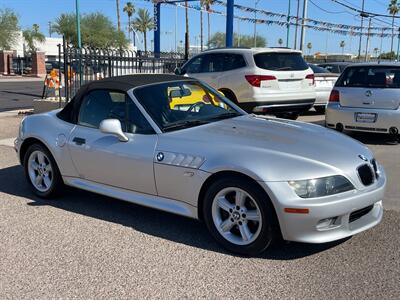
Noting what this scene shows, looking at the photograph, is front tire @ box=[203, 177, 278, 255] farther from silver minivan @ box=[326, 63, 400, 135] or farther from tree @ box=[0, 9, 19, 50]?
tree @ box=[0, 9, 19, 50]

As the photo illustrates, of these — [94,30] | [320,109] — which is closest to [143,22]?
[94,30]

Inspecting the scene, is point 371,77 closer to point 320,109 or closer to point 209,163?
point 320,109

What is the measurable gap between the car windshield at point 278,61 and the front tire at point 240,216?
6.60 metres

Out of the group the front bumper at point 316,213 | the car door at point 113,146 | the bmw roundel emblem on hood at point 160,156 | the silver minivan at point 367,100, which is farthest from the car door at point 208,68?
the front bumper at point 316,213

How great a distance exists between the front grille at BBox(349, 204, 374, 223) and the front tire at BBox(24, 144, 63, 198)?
128 inches

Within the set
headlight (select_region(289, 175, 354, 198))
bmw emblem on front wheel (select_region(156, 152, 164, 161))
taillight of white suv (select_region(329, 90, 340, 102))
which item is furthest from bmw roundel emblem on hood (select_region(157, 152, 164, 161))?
taillight of white suv (select_region(329, 90, 340, 102))

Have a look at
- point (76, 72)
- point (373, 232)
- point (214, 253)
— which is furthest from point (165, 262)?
point (76, 72)

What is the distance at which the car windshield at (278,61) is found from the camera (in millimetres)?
10227

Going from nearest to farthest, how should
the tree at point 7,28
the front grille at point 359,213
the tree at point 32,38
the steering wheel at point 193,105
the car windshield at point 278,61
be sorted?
the front grille at point 359,213
the steering wheel at point 193,105
the car windshield at point 278,61
the tree at point 7,28
the tree at point 32,38

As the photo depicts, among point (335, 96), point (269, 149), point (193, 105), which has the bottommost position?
point (269, 149)

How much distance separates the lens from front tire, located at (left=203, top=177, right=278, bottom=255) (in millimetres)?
3779

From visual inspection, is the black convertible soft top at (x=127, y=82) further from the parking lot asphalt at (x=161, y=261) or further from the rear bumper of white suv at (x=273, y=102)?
the rear bumper of white suv at (x=273, y=102)

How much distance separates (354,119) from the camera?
8.76m

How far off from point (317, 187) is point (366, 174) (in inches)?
23.3
